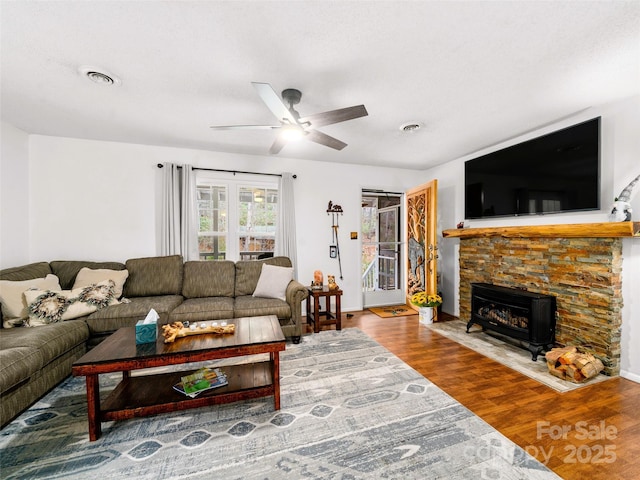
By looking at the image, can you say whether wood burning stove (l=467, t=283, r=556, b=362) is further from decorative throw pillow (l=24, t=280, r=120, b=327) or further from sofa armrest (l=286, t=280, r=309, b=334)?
decorative throw pillow (l=24, t=280, r=120, b=327)

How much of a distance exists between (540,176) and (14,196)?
5834 millimetres

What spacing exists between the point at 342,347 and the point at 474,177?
288cm

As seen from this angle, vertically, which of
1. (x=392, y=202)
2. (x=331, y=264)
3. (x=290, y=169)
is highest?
(x=290, y=169)

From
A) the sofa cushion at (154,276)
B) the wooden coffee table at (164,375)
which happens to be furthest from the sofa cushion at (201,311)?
the wooden coffee table at (164,375)

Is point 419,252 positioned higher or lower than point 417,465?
higher

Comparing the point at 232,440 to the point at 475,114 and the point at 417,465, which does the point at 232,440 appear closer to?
the point at 417,465

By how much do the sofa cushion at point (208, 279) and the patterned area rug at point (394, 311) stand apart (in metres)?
2.35

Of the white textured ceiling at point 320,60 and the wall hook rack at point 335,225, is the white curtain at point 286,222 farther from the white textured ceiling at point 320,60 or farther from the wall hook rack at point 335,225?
the white textured ceiling at point 320,60

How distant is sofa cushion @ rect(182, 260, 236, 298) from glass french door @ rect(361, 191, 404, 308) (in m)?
2.41

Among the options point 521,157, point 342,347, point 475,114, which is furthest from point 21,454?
point 521,157

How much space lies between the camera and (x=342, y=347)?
3020 millimetres

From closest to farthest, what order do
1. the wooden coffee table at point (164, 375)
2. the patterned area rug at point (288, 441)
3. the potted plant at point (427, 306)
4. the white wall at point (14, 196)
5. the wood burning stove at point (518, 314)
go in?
the patterned area rug at point (288, 441)
the wooden coffee table at point (164, 375)
the wood burning stove at point (518, 314)
the white wall at point (14, 196)
the potted plant at point (427, 306)

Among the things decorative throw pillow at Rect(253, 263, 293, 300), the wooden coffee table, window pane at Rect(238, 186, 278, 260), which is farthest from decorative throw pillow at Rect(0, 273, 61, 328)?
window pane at Rect(238, 186, 278, 260)

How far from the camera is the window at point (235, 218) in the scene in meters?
3.92
